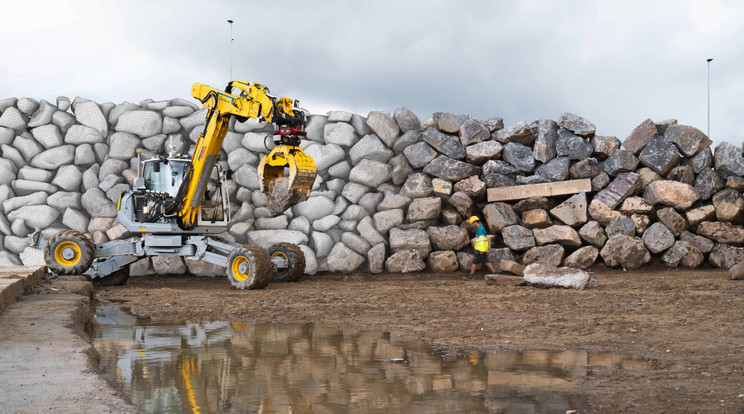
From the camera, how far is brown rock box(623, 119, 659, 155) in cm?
1333

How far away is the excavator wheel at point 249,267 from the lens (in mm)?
10695

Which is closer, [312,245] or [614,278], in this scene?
[614,278]

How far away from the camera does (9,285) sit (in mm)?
7223

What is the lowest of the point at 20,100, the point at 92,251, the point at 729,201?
the point at 92,251

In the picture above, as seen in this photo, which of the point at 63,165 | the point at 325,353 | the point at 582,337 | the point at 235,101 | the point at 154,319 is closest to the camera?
the point at 325,353

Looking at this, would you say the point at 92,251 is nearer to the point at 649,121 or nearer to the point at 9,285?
the point at 9,285

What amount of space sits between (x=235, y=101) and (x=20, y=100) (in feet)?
23.7

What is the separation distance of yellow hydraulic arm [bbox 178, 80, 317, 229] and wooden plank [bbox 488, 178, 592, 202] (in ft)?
17.9

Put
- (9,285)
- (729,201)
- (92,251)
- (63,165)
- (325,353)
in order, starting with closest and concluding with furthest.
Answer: (325,353) < (9,285) < (92,251) < (729,201) < (63,165)

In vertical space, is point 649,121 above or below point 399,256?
above

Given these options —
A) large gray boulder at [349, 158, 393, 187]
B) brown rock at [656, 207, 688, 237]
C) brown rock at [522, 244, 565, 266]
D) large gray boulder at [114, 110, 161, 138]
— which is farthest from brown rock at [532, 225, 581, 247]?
large gray boulder at [114, 110, 161, 138]

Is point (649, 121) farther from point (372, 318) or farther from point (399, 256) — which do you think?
point (372, 318)

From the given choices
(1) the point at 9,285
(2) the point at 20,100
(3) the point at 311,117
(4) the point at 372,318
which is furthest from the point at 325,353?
(2) the point at 20,100

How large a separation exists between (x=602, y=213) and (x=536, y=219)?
3.98ft
